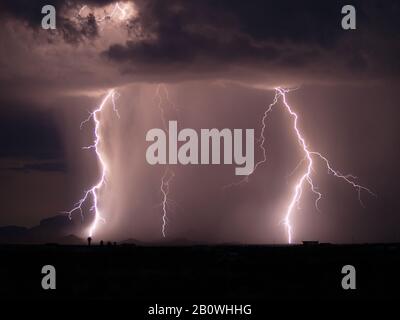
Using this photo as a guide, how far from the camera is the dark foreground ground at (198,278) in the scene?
33906 millimetres

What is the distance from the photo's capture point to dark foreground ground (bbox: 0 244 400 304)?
3391 centimetres

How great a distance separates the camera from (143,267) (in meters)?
45.0

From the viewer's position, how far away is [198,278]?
3919 cm
